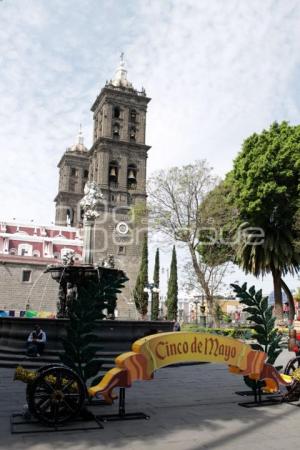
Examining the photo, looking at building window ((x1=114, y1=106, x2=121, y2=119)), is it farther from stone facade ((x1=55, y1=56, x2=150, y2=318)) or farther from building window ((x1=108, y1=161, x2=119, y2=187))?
building window ((x1=108, y1=161, x2=119, y2=187))

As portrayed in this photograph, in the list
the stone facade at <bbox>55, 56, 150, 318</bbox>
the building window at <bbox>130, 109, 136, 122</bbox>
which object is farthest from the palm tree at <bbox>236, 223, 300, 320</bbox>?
the building window at <bbox>130, 109, 136, 122</bbox>

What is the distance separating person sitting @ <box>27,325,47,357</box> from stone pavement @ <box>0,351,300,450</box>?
282 cm

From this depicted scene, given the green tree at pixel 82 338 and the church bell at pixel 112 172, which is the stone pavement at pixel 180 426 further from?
the church bell at pixel 112 172

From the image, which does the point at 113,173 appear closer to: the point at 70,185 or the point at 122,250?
the point at 122,250

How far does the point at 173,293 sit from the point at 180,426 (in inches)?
1408

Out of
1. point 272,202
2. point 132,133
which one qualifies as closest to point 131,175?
point 132,133

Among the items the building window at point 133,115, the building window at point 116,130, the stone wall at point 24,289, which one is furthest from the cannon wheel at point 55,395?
the building window at point 133,115

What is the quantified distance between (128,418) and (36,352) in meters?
6.74

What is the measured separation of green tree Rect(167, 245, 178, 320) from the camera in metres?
39.9

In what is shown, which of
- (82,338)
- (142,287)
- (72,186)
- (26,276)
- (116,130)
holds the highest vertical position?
(116,130)

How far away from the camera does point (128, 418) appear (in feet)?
21.2

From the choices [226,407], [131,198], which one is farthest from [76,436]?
[131,198]

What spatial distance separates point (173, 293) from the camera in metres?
41.6

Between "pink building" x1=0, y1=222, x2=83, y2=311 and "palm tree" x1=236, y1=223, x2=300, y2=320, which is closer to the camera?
"palm tree" x1=236, y1=223, x2=300, y2=320
